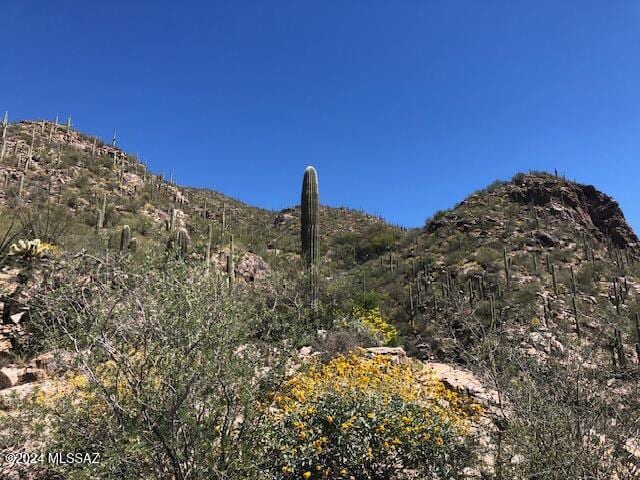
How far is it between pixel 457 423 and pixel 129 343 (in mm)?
3157

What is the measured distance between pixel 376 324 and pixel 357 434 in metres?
8.55

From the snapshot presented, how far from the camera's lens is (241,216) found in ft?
98.9

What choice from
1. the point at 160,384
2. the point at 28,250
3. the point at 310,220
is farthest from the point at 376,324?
the point at 160,384

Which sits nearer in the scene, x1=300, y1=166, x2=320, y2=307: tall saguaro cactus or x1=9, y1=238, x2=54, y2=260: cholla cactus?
x1=9, y1=238, x2=54, y2=260: cholla cactus

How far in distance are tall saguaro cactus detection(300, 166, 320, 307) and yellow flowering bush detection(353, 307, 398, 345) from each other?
171 centimetres

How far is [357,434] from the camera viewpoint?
13.2 ft

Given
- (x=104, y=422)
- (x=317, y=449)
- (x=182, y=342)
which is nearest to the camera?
(x=182, y=342)

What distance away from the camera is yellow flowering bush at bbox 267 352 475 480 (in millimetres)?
3924

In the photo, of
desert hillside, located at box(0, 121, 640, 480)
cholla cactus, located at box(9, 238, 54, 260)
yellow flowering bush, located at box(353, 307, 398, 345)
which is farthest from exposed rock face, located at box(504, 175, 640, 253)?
cholla cactus, located at box(9, 238, 54, 260)

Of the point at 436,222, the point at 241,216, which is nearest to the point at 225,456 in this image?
the point at 436,222

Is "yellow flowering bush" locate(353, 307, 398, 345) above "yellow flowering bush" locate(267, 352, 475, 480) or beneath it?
above

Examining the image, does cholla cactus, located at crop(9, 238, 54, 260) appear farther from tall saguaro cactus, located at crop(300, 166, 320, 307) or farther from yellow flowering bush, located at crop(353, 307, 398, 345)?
yellow flowering bush, located at crop(353, 307, 398, 345)

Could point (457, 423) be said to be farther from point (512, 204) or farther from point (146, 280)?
point (512, 204)

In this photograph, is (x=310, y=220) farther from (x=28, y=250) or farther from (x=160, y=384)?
(x=160, y=384)
